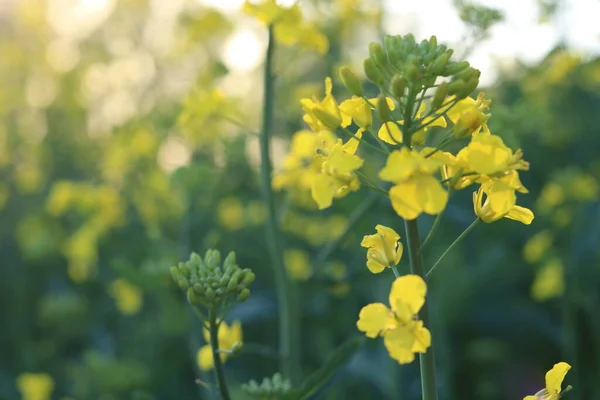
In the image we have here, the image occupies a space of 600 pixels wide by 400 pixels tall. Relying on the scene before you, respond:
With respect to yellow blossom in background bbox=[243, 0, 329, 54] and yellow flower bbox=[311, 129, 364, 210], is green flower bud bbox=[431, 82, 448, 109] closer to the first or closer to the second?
yellow flower bbox=[311, 129, 364, 210]

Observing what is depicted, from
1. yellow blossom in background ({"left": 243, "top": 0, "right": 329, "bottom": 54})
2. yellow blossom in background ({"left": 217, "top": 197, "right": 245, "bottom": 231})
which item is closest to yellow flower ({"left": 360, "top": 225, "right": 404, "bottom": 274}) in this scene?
yellow blossom in background ({"left": 243, "top": 0, "right": 329, "bottom": 54})

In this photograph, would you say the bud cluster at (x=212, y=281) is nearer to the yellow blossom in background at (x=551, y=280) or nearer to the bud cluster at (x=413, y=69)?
the bud cluster at (x=413, y=69)

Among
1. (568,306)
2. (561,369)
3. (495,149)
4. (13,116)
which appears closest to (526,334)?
(568,306)

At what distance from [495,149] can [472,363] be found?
2.41 meters

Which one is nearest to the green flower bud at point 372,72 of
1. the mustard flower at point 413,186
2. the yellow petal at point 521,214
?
the mustard flower at point 413,186

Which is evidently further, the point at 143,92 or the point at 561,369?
the point at 143,92

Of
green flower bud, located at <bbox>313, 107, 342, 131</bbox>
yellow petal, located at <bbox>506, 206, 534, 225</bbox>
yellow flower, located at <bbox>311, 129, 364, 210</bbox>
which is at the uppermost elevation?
green flower bud, located at <bbox>313, 107, 342, 131</bbox>

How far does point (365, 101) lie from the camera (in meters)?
1.28

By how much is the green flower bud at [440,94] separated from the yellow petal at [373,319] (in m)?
0.36

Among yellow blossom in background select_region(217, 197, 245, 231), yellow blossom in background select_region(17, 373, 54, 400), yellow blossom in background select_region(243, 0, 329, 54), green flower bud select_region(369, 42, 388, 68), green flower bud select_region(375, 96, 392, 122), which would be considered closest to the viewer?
green flower bud select_region(375, 96, 392, 122)

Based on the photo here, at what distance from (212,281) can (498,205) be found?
2.02 feet

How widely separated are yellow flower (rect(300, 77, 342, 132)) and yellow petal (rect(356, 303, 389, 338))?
0.35 m

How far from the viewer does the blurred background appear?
9.17 feet

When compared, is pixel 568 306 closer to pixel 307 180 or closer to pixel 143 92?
pixel 307 180
